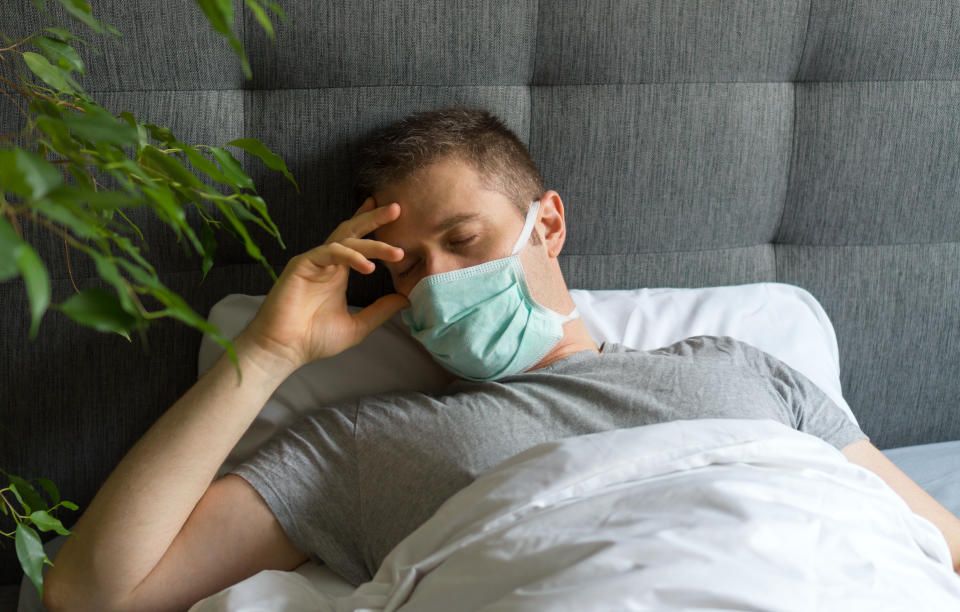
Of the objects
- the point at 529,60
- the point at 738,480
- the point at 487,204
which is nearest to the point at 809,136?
the point at 529,60

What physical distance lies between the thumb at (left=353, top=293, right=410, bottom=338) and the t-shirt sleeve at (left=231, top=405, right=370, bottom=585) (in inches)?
7.3

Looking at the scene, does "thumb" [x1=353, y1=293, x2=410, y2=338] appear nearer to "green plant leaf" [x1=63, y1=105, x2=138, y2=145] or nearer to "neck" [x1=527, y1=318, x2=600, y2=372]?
"neck" [x1=527, y1=318, x2=600, y2=372]

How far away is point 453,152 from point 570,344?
1.32ft

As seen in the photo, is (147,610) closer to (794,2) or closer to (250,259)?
(250,259)

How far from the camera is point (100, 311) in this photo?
55 cm

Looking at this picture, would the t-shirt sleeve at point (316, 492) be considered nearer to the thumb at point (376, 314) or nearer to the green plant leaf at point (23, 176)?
the thumb at point (376, 314)

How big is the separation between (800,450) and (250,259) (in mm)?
1025

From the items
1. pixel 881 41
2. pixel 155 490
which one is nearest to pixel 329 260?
pixel 155 490

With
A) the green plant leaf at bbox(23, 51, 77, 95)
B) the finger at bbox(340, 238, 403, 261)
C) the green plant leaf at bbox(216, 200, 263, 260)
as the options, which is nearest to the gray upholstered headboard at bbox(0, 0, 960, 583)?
the finger at bbox(340, 238, 403, 261)

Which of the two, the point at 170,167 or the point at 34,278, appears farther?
the point at 170,167

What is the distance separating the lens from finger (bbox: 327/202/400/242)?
4.17 ft

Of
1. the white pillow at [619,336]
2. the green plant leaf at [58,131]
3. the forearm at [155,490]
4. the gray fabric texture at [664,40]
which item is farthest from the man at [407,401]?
the green plant leaf at [58,131]

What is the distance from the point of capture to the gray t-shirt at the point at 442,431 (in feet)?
3.79

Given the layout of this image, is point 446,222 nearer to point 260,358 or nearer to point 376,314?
point 376,314
